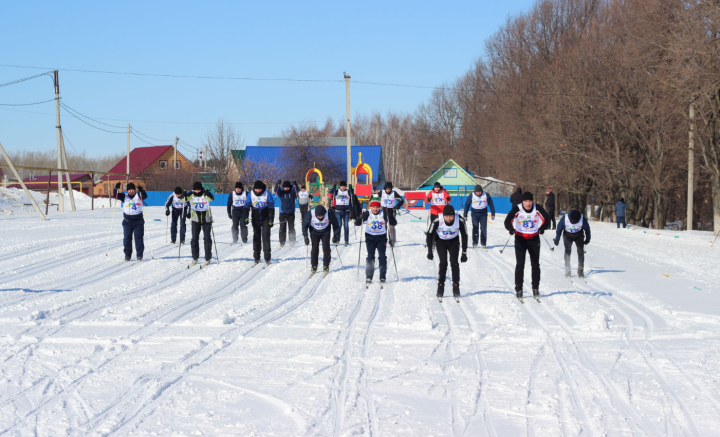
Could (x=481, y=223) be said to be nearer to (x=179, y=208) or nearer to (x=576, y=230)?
(x=576, y=230)

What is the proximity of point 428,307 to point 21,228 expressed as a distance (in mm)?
18232

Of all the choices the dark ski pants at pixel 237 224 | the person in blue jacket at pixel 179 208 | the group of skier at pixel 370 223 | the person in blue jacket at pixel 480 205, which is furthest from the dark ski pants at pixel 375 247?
the person in blue jacket at pixel 179 208

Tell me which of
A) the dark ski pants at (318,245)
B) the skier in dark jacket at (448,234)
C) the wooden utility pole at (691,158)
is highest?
the wooden utility pole at (691,158)

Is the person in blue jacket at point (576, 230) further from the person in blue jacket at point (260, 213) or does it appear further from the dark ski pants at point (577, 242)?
the person in blue jacket at point (260, 213)

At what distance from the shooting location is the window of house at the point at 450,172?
205 feet

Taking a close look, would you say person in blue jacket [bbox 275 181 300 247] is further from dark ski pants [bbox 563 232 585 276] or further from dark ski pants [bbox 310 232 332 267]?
dark ski pants [bbox 563 232 585 276]

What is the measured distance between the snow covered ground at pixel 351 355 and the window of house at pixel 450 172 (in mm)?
49340

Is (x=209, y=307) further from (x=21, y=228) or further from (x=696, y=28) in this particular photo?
(x=696, y=28)

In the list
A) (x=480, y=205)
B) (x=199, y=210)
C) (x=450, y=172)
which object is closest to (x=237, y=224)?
(x=199, y=210)

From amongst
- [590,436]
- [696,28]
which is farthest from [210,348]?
[696,28]

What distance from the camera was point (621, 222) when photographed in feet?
98.2

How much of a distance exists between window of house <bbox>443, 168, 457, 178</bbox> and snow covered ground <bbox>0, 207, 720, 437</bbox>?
49.3 meters

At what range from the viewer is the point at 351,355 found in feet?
22.6

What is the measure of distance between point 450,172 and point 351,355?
5676cm
